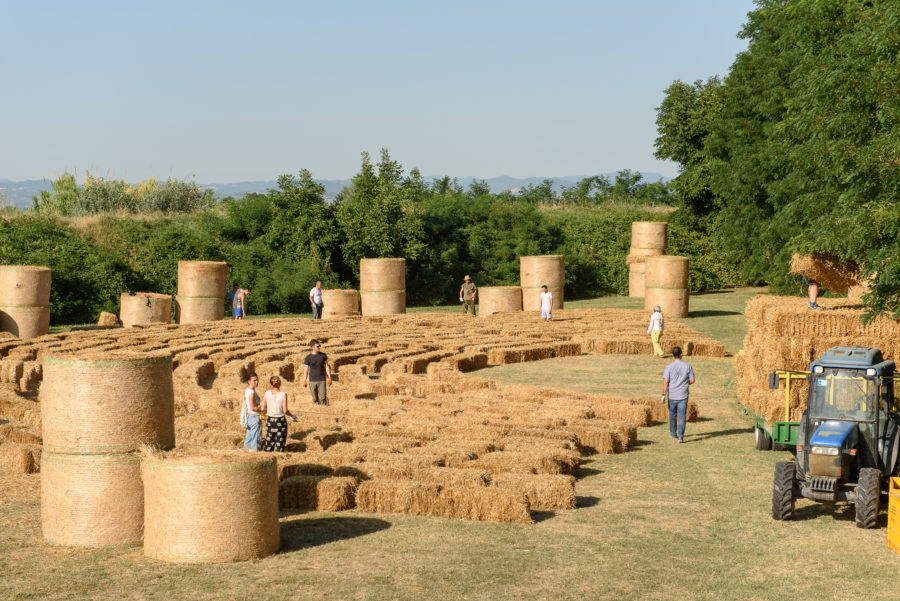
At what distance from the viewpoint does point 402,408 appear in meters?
21.3

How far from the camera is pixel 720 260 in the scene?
56500 mm

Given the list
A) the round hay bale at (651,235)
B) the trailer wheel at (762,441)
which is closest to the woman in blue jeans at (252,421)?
the trailer wheel at (762,441)

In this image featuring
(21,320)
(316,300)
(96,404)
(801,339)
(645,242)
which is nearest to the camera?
(96,404)

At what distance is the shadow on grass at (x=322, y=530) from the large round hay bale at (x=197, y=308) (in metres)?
26.9

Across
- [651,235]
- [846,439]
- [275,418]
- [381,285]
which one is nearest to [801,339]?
[846,439]

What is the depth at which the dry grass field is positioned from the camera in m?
11.2

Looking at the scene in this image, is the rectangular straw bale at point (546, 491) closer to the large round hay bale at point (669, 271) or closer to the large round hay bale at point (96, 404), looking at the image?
the large round hay bale at point (96, 404)

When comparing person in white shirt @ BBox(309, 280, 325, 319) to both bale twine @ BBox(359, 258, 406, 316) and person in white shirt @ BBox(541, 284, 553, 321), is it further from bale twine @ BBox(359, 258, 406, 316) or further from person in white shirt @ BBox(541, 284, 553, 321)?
person in white shirt @ BBox(541, 284, 553, 321)

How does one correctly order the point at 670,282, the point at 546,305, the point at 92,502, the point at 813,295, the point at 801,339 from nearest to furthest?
the point at 92,502
the point at 801,339
the point at 813,295
the point at 546,305
the point at 670,282

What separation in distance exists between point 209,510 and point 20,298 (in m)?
25.2

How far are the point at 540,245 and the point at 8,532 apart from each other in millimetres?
45350

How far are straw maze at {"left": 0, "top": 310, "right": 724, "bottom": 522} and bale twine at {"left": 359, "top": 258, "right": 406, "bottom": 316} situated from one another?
2.58 meters

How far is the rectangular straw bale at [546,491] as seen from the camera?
14.6m

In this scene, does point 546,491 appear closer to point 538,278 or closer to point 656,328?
point 656,328
